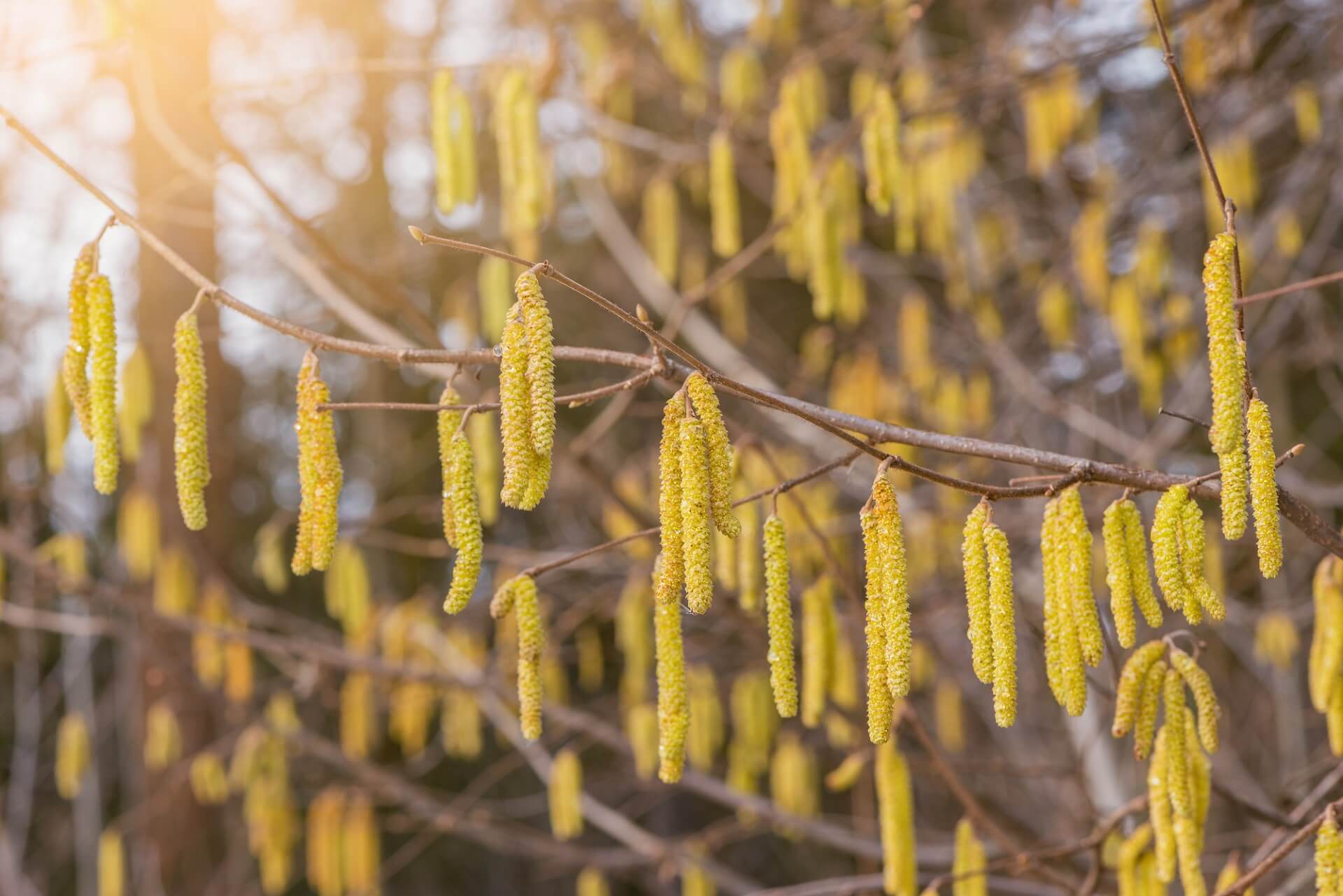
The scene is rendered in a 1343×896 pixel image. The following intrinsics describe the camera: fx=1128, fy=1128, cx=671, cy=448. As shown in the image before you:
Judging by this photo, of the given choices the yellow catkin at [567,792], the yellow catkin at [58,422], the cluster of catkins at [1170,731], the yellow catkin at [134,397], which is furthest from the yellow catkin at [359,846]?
the cluster of catkins at [1170,731]

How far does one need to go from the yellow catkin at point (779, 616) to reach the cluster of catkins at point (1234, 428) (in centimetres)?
46

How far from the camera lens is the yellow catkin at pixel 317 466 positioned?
1242 millimetres

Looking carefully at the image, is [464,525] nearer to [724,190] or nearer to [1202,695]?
[1202,695]

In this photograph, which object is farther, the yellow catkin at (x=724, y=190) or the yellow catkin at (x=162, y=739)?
the yellow catkin at (x=162, y=739)

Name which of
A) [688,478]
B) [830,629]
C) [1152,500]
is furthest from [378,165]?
[688,478]

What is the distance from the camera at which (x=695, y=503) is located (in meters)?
1.10

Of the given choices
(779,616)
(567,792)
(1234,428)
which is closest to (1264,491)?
(1234,428)

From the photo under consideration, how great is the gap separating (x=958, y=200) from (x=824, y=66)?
267 centimetres

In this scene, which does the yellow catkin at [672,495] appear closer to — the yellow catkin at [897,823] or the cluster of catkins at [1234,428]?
the cluster of catkins at [1234,428]

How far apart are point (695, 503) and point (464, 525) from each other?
0.90ft

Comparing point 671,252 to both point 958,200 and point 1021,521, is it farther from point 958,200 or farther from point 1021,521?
point 958,200

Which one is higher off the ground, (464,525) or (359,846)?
(464,525)

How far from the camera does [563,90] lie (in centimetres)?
399

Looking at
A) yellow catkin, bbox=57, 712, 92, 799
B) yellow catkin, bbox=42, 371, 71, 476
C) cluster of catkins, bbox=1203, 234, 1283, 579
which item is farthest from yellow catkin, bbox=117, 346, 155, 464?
cluster of catkins, bbox=1203, 234, 1283, 579
